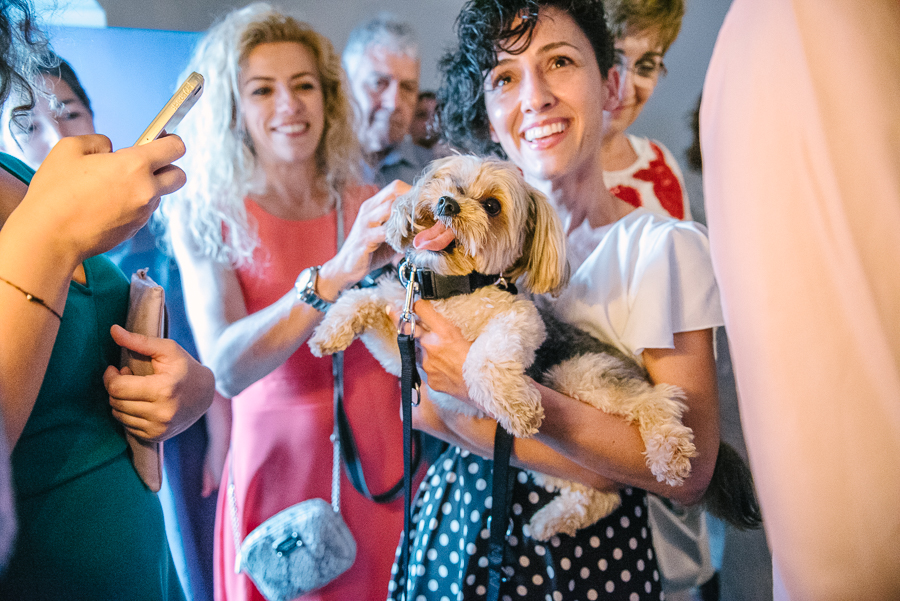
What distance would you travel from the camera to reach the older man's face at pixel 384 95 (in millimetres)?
1620

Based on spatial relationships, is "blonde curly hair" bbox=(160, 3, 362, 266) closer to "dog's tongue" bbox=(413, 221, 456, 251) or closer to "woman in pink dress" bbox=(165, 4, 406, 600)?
"woman in pink dress" bbox=(165, 4, 406, 600)

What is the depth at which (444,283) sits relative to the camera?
1.10 metres

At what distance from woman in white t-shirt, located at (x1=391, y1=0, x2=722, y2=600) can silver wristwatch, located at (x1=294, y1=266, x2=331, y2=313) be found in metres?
0.32

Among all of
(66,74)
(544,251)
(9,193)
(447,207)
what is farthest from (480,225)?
(66,74)

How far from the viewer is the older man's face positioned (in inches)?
63.8

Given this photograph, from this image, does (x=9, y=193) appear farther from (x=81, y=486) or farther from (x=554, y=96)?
(x=554, y=96)

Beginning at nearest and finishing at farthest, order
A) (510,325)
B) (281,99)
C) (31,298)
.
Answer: (31,298)
(510,325)
(281,99)

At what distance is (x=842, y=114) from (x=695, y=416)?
2.26 feet

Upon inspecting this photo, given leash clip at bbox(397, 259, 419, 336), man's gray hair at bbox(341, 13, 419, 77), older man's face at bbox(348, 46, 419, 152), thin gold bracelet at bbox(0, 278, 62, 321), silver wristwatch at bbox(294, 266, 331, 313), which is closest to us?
thin gold bracelet at bbox(0, 278, 62, 321)

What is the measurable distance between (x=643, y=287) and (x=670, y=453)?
371 millimetres

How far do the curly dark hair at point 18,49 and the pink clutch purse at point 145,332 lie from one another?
39 centimetres

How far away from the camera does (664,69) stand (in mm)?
1537

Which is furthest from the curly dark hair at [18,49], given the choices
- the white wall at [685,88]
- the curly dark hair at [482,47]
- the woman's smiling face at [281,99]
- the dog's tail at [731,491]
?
the dog's tail at [731,491]

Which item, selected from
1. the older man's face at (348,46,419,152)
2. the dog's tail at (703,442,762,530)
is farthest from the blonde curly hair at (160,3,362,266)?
the dog's tail at (703,442,762,530)
